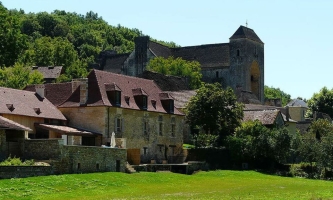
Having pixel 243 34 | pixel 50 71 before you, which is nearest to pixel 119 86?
pixel 50 71

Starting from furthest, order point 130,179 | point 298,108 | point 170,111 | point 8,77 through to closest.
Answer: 1. point 298,108
2. point 8,77
3. point 170,111
4. point 130,179

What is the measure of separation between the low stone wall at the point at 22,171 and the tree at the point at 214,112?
28737 millimetres

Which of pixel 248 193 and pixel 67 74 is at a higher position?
pixel 67 74

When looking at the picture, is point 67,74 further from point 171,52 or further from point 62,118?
point 62,118

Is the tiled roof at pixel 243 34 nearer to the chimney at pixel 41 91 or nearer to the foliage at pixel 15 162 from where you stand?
the chimney at pixel 41 91

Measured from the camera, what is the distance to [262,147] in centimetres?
7156

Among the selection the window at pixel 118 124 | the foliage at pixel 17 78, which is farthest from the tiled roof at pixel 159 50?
the window at pixel 118 124

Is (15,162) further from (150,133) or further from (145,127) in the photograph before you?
(150,133)

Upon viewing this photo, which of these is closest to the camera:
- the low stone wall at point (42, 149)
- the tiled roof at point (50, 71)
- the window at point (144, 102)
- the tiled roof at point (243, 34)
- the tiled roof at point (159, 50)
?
the low stone wall at point (42, 149)

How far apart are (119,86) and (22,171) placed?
2283 centimetres

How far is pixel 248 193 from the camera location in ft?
148

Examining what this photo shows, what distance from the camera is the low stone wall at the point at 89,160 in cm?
5075

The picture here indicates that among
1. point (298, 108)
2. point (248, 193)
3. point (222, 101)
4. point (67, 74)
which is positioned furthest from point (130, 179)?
point (298, 108)

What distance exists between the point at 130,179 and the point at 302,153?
93.8 feet
